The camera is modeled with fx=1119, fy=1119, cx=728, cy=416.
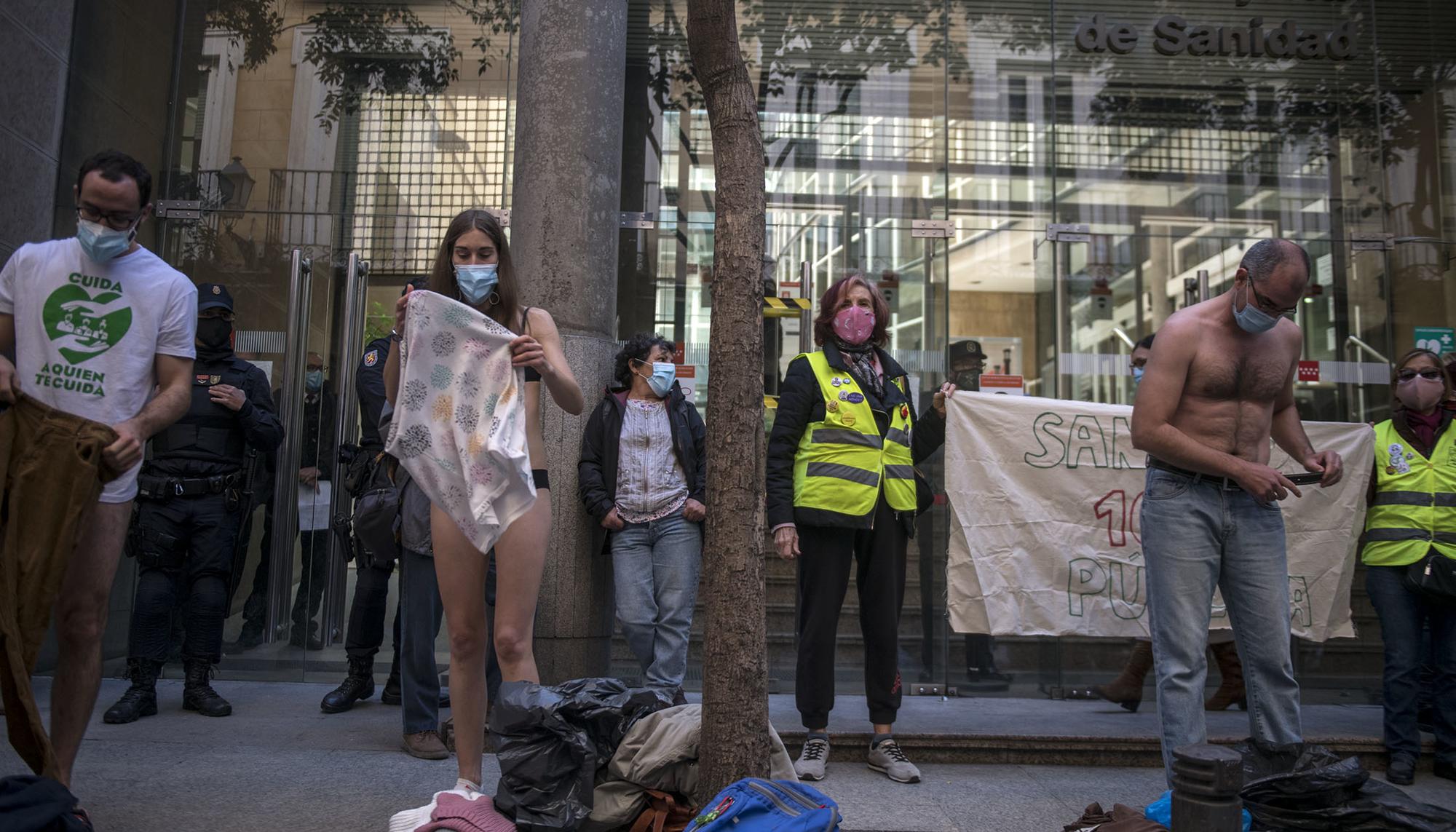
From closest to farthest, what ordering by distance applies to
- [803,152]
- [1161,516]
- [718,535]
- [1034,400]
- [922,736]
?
[718,535] → [1161,516] → [922,736] → [1034,400] → [803,152]

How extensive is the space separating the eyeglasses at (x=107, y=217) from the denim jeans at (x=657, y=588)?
8.94ft

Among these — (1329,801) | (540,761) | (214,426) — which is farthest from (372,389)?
(1329,801)

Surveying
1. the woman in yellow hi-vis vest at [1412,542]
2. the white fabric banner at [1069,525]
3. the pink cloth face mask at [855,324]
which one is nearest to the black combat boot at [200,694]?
the pink cloth face mask at [855,324]

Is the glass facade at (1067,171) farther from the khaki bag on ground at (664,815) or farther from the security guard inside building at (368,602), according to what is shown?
the khaki bag on ground at (664,815)

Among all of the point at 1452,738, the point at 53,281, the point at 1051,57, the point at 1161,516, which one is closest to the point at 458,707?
the point at 53,281

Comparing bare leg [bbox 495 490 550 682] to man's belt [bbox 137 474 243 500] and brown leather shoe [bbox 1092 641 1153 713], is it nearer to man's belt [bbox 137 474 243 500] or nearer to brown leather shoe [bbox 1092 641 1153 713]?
man's belt [bbox 137 474 243 500]

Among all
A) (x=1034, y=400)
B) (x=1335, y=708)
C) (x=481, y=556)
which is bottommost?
(x=1335, y=708)

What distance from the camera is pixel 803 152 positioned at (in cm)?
841

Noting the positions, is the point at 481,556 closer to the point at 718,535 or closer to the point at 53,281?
the point at 718,535

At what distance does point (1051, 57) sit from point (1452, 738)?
18.1ft

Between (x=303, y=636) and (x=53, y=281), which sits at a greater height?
(x=53, y=281)

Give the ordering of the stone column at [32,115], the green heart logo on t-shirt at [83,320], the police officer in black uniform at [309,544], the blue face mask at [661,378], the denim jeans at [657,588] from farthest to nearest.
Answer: the police officer in black uniform at [309,544]
the stone column at [32,115]
the blue face mask at [661,378]
the denim jeans at [657,588]
the green heart logo on t-shirt at [83,320]

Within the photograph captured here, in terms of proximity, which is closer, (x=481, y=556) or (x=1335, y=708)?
(x=481, y=556)

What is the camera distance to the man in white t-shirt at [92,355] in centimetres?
380
